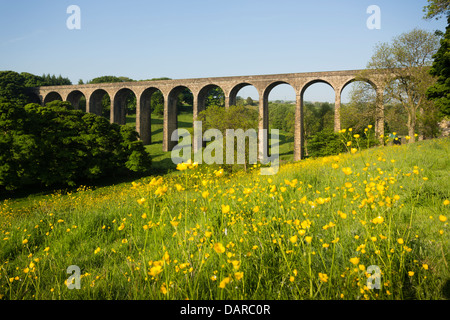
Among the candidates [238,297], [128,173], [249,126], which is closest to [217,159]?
[249,126]

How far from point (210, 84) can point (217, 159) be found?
21.0 metres

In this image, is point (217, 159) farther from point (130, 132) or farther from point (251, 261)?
point (251, 261)

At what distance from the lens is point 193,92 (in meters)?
39.2

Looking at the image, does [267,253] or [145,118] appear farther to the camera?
[145,118]

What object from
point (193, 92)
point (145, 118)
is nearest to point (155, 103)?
point (145, 118)

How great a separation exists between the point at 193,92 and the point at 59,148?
2004 cm

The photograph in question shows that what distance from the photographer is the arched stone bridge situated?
3244cm

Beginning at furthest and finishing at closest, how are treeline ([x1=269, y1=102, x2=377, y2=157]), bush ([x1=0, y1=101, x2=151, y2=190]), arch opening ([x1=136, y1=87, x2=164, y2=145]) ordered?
1. arch opening ([x1=136, y1=87, x2=164, y2=145])
2. treeline ([x1=269, y1=102, x2=377, y2=157])
3. bush ([x1=0, y1=101, x2=151, y2=190])

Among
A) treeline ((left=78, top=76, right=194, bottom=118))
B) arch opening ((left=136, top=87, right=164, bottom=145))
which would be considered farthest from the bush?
treeline ((left=78, top=76, right=194, bottom=118))

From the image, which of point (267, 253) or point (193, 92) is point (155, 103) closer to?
point (193, 92)

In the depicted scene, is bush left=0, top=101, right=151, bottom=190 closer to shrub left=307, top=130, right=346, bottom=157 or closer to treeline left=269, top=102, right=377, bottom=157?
shrub left=307, top=130, right=346, bottom=157

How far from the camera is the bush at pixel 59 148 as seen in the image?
21.0m

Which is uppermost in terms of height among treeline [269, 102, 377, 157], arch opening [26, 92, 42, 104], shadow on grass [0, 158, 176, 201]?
arch opening [26, 92, 42, 104]

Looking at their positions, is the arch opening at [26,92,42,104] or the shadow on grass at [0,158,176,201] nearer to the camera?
the shadow on grass at [0,158,176,201]
